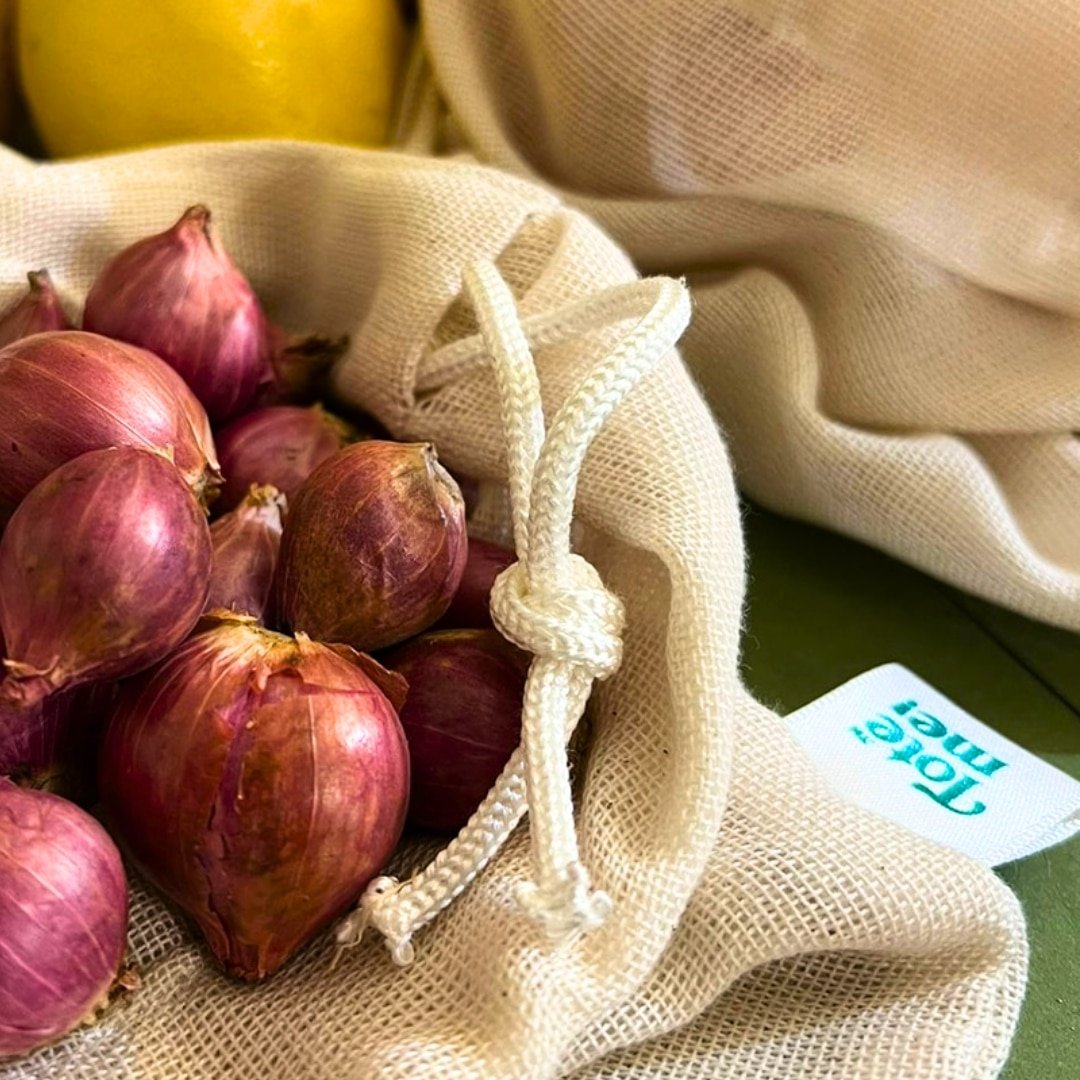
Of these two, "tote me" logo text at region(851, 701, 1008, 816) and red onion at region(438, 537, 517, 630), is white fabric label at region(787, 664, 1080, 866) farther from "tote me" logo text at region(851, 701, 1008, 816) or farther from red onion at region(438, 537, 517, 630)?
red onion at region(438, 537, 517, 630)

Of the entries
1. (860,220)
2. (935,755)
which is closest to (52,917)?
(935,755)

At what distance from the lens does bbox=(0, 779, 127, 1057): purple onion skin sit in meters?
0.25

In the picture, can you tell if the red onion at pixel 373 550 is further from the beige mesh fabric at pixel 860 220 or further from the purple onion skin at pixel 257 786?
the beige mesh fabric at pixel 860 220

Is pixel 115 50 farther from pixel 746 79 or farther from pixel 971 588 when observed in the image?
pixel 971 588

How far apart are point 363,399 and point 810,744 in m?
0.18

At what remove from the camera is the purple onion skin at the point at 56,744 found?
286 mm

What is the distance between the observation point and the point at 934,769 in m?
0.40

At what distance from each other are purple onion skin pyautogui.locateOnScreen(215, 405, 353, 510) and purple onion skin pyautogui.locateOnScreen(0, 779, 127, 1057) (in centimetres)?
13

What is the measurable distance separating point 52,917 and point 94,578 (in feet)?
0.23

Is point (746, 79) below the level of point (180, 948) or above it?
above

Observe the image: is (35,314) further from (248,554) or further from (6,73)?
(6,73)

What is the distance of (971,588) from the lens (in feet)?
1.57

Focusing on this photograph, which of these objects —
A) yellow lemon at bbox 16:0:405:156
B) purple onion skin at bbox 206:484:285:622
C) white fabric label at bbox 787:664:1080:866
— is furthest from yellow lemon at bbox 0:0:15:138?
white fabric label at bbox 787:664:1080:866

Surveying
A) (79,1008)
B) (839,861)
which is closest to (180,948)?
(79,1008)
